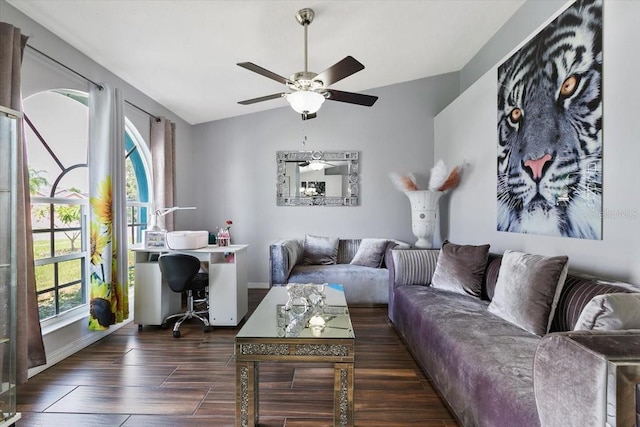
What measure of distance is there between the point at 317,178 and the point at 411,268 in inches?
81.6

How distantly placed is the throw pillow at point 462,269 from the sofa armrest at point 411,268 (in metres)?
0.20

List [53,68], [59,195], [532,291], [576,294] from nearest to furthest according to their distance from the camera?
1. [576,294]
2. [532,291]
3. [53,68]
4. [59,195]

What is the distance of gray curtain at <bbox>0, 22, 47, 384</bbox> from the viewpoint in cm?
189

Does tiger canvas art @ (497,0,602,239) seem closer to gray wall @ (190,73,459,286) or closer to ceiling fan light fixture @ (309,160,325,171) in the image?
gray wall @ (190,73,459,286)

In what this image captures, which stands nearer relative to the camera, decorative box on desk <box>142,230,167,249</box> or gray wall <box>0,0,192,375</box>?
gray wall <box>0,0,192,375</box>

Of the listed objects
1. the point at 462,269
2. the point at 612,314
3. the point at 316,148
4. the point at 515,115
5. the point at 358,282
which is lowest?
the point at 358,282

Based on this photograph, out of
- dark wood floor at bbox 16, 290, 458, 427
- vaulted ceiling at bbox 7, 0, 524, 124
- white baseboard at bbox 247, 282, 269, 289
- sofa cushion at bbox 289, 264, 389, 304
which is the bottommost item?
dark wood floor at bbox 16, 290, 458, 427

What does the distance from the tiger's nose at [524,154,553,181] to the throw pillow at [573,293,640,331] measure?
1367 millimetres

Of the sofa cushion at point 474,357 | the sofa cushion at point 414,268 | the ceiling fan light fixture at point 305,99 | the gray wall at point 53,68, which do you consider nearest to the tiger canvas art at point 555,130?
the sofa cushion at point 414,268

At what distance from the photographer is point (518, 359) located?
Result: 1.47 metres

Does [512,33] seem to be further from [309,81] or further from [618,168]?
[309,81]

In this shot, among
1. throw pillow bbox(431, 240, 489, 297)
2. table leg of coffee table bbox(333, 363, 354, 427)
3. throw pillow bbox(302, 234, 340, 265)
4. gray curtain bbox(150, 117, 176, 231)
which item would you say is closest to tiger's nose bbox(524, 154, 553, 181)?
throw pillow bbox(431, 240, 489, 297)

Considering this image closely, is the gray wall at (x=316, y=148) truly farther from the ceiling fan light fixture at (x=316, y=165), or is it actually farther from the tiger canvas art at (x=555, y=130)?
the tiger canvas art at (x=555, y=130)

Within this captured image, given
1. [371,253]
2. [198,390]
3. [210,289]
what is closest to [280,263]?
[210,289]
